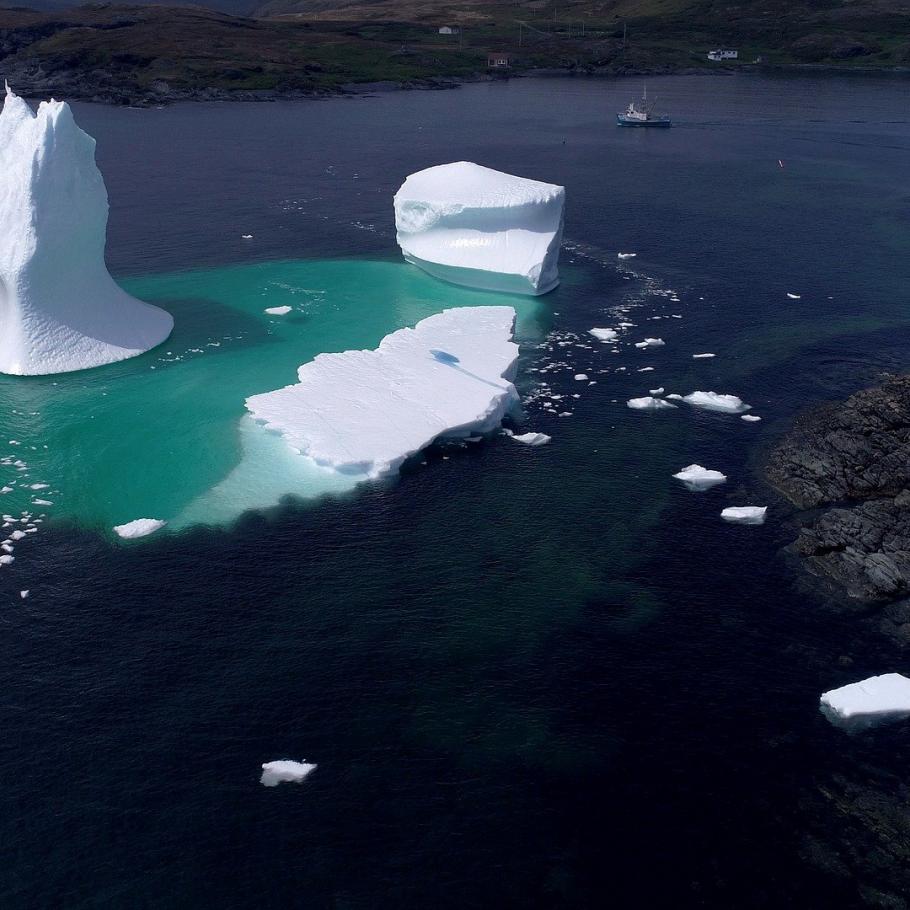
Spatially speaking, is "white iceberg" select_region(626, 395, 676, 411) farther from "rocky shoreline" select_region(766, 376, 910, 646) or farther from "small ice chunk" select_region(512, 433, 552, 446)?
"rocky shoreline" select_region(766, 376, 910, 646)

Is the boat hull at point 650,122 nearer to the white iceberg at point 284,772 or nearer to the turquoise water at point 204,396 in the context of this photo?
the turquoise water at point 204,396

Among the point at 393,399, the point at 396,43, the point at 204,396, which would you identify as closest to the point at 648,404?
the point at 393,399

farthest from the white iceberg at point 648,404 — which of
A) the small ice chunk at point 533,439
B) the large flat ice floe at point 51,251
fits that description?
the large flat ice floe at point 51,251

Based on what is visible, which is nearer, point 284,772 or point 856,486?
point 284,772

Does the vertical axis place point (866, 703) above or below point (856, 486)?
below

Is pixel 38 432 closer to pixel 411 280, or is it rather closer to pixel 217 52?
pixel 411 280

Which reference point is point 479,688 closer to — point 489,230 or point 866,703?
point 866,703

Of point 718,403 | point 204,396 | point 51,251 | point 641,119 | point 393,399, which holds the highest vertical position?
point 51,251
